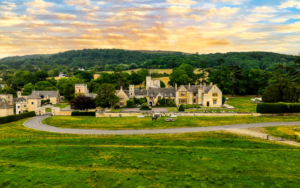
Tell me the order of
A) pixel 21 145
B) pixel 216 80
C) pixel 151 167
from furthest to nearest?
1. pixel 216 80
2. pixel 21 145
3. pixel 151 167

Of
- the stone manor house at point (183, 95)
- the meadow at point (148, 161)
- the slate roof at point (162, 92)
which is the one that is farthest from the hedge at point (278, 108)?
the slate roof at point (162, 92)

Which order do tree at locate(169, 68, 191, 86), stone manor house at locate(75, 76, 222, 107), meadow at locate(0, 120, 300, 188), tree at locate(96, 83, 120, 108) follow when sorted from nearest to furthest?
meadow at locate(0, 120, 300, 188) < tree at locate(96, 83, 120, 108) < stone manor house at locate(75, 76, 222, 107) < tree at locate(169, 68, 191, 86)

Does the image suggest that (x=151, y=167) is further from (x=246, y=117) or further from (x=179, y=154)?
(x=246, y=117)

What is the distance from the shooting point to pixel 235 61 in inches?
6614

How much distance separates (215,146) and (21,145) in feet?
89.7

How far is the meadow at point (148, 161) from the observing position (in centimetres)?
1866

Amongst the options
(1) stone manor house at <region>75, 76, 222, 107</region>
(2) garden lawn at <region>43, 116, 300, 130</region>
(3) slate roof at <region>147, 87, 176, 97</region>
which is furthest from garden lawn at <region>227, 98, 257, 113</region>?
(3) slate roof at <region>147, 87, 176, 97</region>

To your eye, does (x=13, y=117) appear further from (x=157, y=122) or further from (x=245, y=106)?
(x=245, y=106)

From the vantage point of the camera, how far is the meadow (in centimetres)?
1866

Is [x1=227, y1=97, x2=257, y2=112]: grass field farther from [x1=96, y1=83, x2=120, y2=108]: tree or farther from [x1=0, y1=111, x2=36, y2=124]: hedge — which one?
[x1=0, y1=111, x2=36, y2=124]: hedge

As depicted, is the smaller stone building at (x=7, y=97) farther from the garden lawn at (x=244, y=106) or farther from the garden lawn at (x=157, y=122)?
the garden lawn at (x=244, y=106)

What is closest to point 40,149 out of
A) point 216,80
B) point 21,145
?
point 21,145

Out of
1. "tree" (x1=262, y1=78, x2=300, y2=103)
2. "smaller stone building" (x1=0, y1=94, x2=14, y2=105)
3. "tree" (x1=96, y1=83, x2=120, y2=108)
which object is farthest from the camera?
"smaller stone building" (x1=0, y1=94, x2=14, y2=105)

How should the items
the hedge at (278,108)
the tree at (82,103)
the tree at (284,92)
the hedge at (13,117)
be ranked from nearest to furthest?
the hedge at (278,108), the hedge at (13,117), the tree at (284,92), the tree at (82,103)
